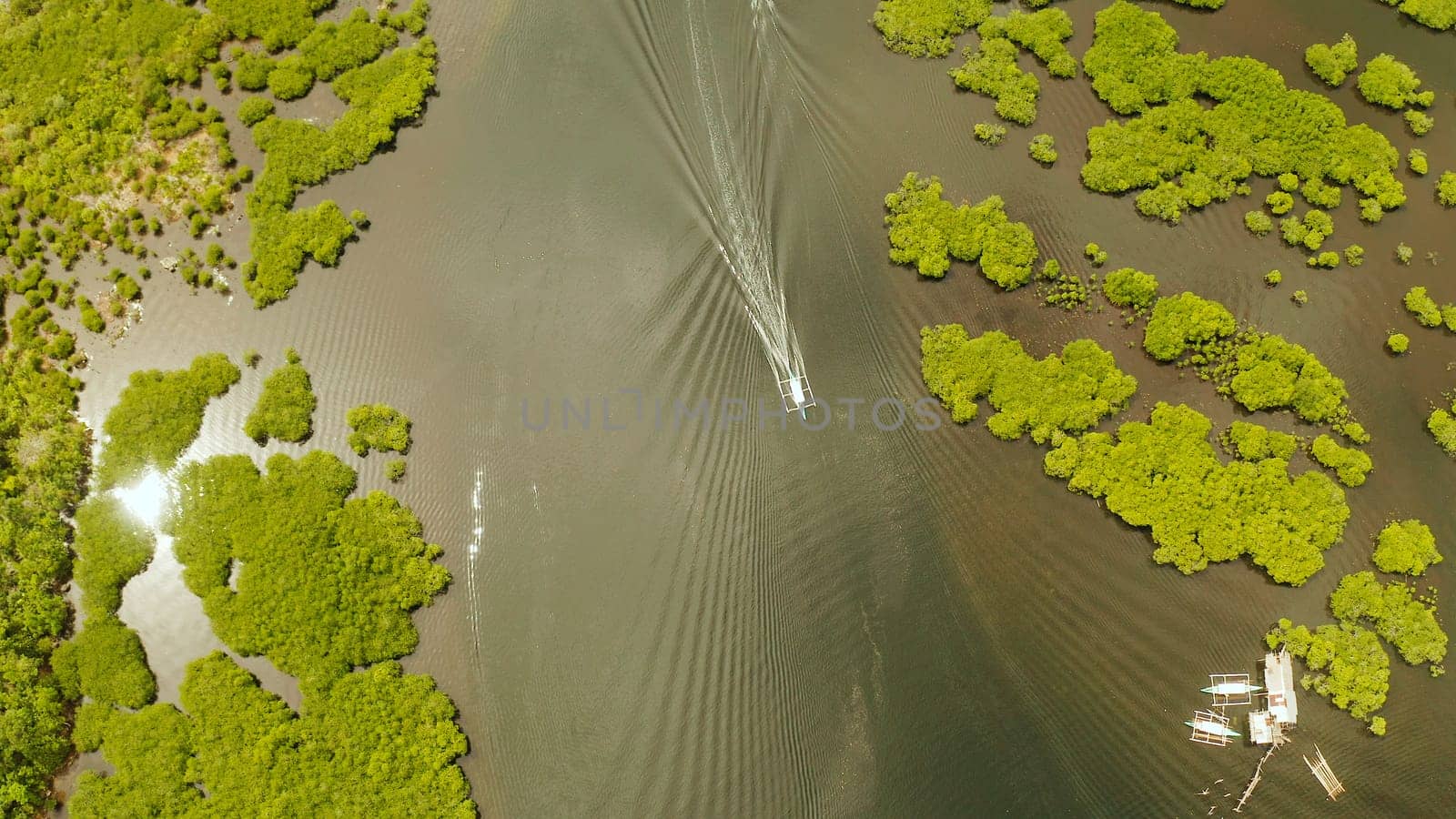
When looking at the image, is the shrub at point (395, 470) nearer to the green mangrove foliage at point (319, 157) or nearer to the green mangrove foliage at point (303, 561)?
the green mangrove foliage at point (303, 561)

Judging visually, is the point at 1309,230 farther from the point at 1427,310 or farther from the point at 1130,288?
the point at 1130,288

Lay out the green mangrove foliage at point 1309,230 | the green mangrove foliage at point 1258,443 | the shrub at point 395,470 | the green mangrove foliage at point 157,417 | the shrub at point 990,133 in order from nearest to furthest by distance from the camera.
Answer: the green mangrove foliage at point 157,417 → the shrub at point 395,470 → the green mangrove foliage at point 1258,443 → the green mangrove foliage at point 1309,230 → the shrub at point 990,133

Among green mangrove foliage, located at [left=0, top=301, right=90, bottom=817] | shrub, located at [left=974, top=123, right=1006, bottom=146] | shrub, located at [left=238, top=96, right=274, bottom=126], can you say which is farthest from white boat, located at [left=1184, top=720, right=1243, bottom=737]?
shrub, located at [left=238, top=96, right=274, bottom=126]

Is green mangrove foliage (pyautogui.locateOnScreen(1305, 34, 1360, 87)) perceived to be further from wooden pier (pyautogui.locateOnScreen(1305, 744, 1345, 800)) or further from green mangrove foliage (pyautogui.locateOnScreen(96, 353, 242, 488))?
green mangrove foliage (pyautogui.locateOnScreen(96, 353, 242, 488))

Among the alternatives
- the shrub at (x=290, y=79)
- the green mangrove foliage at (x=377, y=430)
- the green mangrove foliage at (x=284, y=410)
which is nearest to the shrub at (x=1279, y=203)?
the green mangrove foliage at (x=377, y=430)

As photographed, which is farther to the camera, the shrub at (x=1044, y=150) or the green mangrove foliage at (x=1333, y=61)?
the green mangrove foliage at (x=1333, y=61)

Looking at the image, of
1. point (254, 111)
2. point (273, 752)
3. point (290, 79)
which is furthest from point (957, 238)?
point (273, 752)

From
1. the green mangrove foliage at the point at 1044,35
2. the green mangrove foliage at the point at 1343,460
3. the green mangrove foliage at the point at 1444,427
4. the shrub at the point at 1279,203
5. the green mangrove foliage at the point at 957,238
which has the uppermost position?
the green mangrove foliage at the point at 1044,35

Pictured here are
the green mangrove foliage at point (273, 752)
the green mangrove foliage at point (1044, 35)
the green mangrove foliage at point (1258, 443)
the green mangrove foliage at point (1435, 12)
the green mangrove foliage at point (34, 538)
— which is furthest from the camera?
the green mangrove foliage at point (1435, 12)
